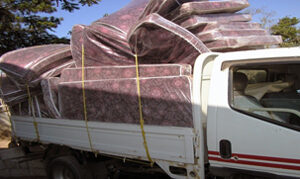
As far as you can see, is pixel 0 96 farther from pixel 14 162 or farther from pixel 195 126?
pixel 195 126

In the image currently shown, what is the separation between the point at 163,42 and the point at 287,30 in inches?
739

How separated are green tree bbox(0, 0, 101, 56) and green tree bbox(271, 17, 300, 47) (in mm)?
14586

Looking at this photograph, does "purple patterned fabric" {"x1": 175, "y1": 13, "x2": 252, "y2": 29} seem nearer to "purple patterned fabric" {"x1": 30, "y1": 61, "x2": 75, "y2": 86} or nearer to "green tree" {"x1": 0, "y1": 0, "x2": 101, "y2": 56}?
"purple patterned fabric" {"x1": 30, "y1": 61, "x2": 75, "y2": 86}

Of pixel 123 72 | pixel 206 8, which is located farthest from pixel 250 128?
pixel 206 8

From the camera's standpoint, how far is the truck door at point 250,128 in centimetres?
194

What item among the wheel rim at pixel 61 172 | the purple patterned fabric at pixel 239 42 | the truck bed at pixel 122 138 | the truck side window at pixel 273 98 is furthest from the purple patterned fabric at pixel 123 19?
the wheel rim at pixel 61 172

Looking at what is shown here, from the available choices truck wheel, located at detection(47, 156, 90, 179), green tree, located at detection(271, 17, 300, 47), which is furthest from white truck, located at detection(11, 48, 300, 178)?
green tree, located at detection(271, 17, 300, 47)

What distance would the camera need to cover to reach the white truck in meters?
1.98

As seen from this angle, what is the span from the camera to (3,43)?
387 inches

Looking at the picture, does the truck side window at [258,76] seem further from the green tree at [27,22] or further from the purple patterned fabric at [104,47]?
the green tree at [27,22]

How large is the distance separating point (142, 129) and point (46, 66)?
6.66ft

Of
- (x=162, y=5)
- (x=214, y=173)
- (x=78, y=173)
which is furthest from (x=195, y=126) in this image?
(x=78, y=173)

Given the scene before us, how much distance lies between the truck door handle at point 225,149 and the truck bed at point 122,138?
265 millimetres

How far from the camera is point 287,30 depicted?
58.8 ft
